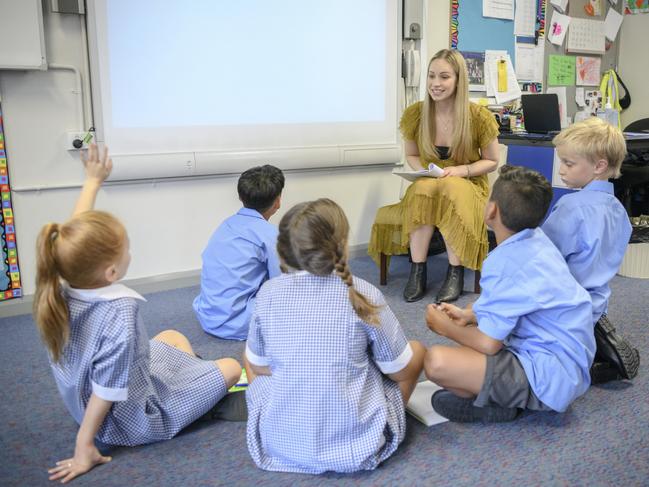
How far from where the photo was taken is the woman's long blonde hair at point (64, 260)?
1.23m

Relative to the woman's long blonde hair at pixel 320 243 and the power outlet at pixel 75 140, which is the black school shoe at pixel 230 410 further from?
the power outlet at pixel 75 140

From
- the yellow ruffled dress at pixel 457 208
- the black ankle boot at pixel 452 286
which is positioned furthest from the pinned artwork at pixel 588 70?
the black ankle boot at pixel 452 286

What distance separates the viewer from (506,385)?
4.98 ft

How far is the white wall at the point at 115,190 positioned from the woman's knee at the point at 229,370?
1336mm

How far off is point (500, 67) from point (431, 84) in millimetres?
1234

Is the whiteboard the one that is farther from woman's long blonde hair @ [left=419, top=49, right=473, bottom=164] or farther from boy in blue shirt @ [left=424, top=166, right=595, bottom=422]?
boy in blue shirt @ [left=424, top=166, right=595, bottom=422]

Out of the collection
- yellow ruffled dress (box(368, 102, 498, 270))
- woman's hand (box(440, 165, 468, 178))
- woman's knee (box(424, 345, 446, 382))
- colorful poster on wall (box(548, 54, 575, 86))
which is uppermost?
colorful poster on wall (box(548, 54, 575, 86))

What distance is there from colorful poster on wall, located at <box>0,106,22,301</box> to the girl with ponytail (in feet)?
3.97

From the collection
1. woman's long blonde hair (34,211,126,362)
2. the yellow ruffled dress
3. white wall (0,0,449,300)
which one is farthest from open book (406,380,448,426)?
→ white wall (0,0,449,300)

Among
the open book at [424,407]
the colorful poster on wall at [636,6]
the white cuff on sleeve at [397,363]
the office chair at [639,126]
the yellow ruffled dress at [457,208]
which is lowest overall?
the open book at [424,407]

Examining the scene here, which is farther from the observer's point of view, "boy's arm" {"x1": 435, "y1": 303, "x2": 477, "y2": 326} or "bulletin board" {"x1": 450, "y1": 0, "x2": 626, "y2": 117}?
"bulletin board" {"x1": 450, "y1": 0, "x2": 626, "y2": 117}

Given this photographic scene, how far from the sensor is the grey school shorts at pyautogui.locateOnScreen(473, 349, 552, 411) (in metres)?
1.52

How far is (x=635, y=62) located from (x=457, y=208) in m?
2.69

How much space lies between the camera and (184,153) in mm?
2775
